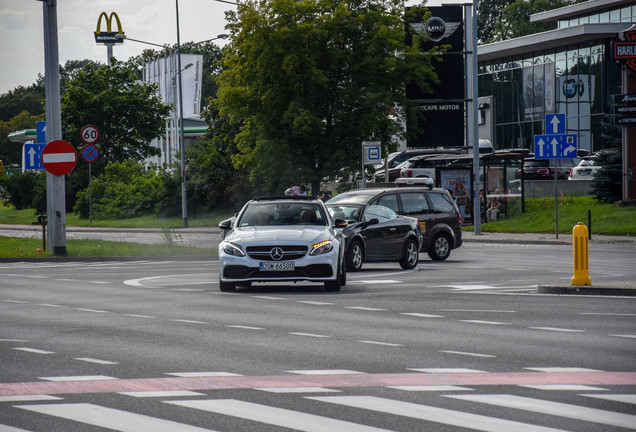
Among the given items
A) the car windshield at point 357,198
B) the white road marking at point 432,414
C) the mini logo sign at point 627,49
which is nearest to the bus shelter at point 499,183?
the mini logo sign at point 627,49

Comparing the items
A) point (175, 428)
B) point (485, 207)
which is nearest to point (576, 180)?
point (485, 207)

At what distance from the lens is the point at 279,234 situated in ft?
57.0

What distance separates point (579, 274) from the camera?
55.9 ft

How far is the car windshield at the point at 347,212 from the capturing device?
22.6m

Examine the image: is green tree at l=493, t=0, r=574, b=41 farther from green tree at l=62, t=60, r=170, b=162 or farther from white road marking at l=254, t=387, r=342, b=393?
white road marking at l=254, t=387, r=342, b=393

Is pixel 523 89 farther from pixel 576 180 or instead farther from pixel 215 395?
pixel 215 395

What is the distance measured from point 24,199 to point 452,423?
7386 cm

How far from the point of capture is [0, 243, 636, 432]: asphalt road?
23.3 feet

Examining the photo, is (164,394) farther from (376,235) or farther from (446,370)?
(376,235)

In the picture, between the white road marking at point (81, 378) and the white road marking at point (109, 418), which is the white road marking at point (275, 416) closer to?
the white road marking at point (109, 418)

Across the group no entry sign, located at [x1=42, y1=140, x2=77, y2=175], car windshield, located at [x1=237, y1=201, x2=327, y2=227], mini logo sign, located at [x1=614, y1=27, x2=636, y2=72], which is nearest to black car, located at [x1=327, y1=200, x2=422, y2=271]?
car windshield, located at [x1=237, y1=201, x2=327, y2=227]

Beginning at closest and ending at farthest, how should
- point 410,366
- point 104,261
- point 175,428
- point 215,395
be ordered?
point 175,428, point 215,395, point 410,366, point 104,261

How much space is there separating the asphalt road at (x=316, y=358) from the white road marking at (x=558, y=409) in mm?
13

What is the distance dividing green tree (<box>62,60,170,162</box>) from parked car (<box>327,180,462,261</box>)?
49.9 m
